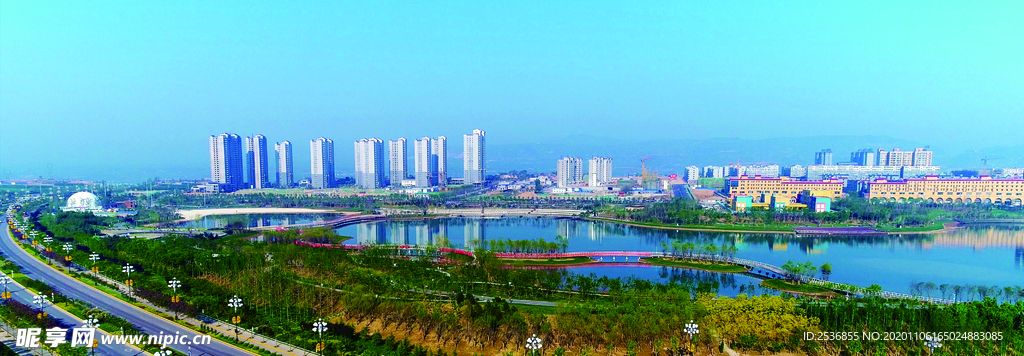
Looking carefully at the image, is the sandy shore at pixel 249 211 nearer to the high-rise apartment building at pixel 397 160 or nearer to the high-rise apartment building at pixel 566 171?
the high-rise apartment building at pixel 397 160

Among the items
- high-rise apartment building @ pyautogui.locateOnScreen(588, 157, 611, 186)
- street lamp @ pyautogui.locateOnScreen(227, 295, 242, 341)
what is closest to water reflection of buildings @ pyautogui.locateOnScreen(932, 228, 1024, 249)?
street lamp @ pyautogui.locateOnScreen(227, 295, 242, 341)

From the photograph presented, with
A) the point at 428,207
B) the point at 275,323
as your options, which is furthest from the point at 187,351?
the point at 428,207

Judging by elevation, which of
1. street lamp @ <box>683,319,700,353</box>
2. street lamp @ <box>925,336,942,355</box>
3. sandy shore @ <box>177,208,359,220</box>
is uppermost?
street lamp @ <box>683,319,700,353</box>

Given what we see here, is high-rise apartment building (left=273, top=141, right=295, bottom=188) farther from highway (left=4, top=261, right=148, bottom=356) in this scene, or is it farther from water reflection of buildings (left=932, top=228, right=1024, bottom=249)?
water reflection of buildings (left=932, top=228, right=1024, bottom=249)

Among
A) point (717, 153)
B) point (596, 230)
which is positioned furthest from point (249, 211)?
point (717, 153)

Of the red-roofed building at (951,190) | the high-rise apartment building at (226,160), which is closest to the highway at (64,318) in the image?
the high-rise apartment building at (226,160)

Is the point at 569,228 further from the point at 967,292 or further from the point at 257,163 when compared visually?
the point at 257,163
